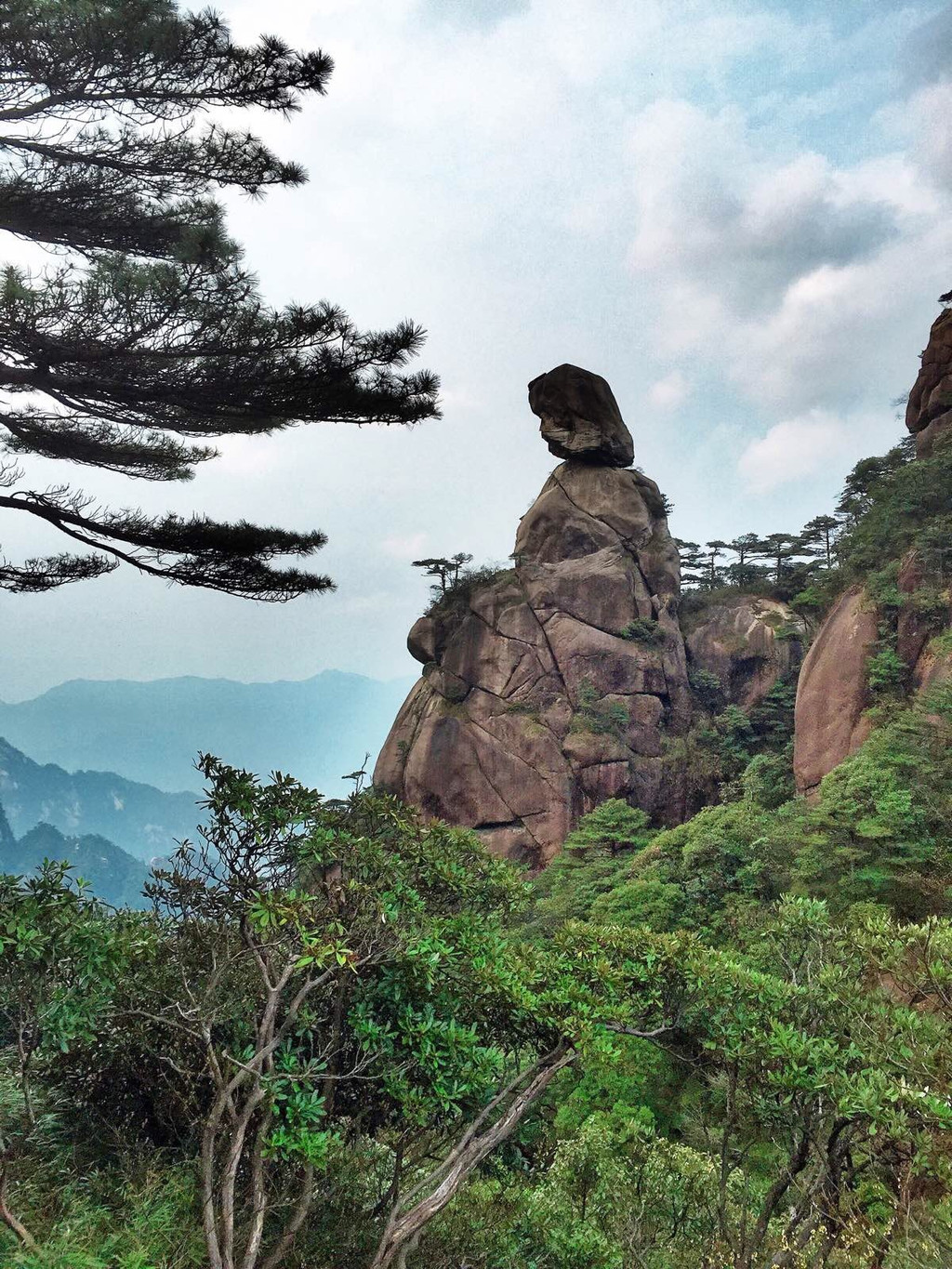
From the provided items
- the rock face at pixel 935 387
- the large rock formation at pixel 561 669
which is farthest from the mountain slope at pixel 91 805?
the rock face at pixel 935 387

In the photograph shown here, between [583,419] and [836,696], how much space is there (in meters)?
12.8

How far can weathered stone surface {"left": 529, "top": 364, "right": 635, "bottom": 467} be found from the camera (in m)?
23.7

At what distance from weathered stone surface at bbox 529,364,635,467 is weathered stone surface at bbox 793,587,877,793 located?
999 cm

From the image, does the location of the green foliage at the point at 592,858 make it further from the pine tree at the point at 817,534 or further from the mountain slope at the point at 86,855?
the mountain slope at the point at 86,855

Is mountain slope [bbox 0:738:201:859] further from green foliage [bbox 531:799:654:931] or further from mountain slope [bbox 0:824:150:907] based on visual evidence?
green foliage [bbox 531:799:654:931]

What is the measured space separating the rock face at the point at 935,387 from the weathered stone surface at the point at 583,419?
8.47m

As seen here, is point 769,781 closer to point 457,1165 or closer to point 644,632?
point 644,632

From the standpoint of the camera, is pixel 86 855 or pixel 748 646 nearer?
pixel 748 646

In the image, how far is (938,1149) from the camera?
15.6 ft

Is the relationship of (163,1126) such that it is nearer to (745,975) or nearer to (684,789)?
(745,975)

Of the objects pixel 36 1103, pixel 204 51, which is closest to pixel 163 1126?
pixel 36 1103

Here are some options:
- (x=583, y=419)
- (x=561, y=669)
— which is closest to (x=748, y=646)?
(x=561, y=669)

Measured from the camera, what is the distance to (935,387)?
18203mm

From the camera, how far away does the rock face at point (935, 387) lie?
699 inches
